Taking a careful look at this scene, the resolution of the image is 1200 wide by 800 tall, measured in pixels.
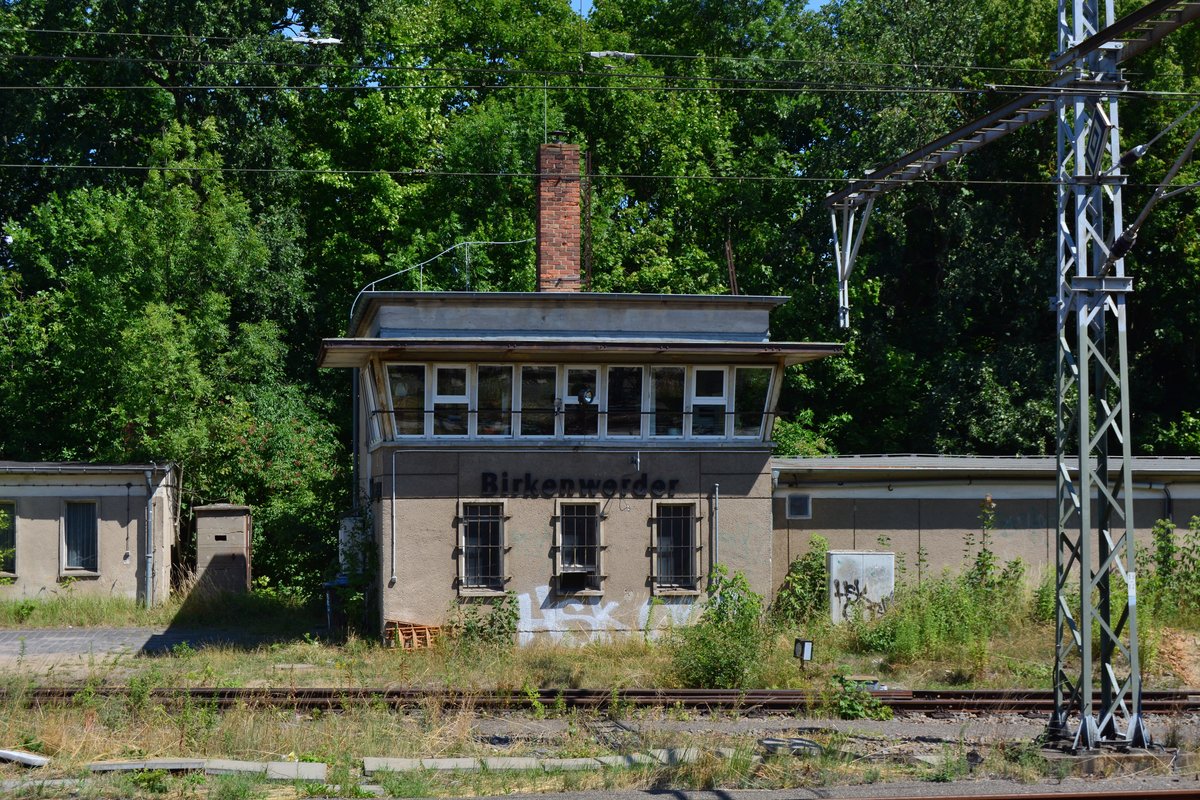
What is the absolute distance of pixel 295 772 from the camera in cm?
1152

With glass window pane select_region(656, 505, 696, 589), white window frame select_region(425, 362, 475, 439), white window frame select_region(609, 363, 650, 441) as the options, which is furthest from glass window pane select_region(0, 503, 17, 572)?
glass window pane select_region(656, 505, 696, 589)

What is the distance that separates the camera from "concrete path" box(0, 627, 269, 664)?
63.4 ft

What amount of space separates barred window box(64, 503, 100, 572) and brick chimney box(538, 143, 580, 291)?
33.6 feet

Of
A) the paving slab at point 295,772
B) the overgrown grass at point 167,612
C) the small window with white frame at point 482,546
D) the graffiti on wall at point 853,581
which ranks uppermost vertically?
the small window with white frame at point 482,546

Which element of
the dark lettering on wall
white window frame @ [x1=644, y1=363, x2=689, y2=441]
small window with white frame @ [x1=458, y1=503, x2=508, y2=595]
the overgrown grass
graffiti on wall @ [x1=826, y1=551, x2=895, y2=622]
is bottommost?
the overgrown grass

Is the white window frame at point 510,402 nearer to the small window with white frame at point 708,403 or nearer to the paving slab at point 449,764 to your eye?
the small window with white frame at point 708,403

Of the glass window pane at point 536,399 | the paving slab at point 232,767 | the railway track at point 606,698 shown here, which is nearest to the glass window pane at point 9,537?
the railway track at point 606,698

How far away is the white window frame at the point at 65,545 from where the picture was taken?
80.0 feet

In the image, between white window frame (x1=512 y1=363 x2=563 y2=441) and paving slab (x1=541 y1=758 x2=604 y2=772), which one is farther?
white window frame (x1=512 y1=363 x2=563 y2=441)

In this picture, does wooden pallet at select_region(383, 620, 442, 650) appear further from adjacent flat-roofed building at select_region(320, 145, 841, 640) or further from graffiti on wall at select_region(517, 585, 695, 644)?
graffiti on wall at select_region(517, 585, 695, 644)

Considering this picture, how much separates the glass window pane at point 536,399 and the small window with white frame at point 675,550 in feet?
7.45

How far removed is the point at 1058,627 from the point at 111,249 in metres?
25.0

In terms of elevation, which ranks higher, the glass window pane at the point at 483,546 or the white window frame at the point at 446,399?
the white window frame at the point at 446,399

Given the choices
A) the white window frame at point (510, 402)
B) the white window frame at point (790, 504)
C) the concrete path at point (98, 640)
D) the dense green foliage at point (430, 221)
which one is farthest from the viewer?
the dense green foliage at point (430, 221)
